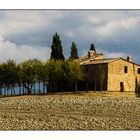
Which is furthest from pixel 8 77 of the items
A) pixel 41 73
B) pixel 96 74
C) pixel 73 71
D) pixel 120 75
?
pixel 120 75

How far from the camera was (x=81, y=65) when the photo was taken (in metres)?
23.1

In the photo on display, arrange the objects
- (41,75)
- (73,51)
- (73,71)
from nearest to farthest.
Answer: (73,51) < (41,75) < (73,71)

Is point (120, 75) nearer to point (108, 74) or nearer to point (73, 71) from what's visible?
point (108, 74)

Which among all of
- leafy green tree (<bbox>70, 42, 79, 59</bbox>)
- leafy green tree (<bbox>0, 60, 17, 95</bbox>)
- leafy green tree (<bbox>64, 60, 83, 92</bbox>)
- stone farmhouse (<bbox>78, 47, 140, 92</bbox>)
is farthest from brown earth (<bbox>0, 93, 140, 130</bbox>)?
leafy green tree (<bbox>64, 60, 83, 92</bbox>)

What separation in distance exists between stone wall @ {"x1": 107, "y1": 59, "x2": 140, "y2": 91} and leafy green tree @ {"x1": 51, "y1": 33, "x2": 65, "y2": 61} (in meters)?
2.13

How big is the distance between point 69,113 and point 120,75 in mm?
5664

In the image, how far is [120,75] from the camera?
22.3 metres

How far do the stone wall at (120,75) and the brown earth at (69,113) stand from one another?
1641 millimetres

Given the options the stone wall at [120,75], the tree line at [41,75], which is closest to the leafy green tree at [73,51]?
the tree line at [41,75]

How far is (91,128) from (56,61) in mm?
5892

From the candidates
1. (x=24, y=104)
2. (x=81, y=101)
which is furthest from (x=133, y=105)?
(x=24, y=104)

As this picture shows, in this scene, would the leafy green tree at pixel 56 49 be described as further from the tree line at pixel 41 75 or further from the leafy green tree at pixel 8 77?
the leafy green tree at pixel 8 77

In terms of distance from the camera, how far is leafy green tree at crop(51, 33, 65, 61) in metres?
16.6

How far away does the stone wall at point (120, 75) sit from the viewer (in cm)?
2147
